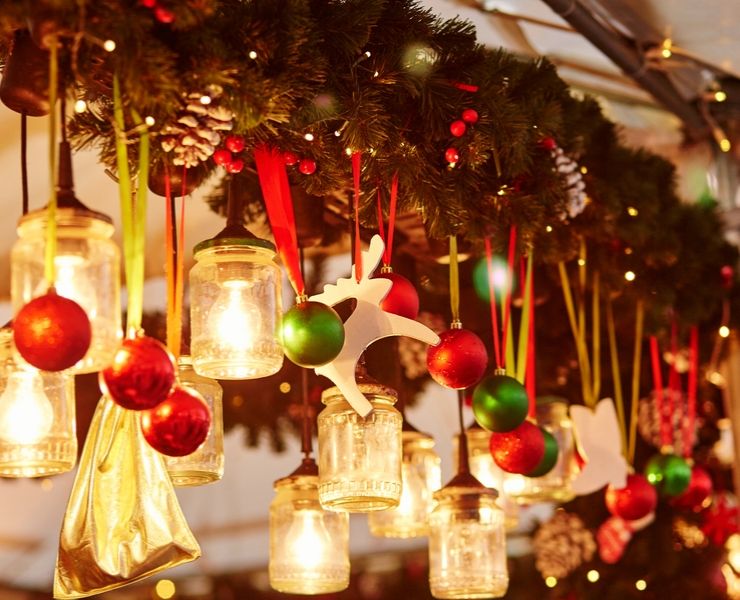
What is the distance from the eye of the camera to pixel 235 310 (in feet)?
5.38

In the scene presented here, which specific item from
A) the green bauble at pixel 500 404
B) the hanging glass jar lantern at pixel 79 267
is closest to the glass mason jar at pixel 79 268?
the hanging glass jar lantern at pixel 79 267

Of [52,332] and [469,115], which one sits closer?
[52,332]

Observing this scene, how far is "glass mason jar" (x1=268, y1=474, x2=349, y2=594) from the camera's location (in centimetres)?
199

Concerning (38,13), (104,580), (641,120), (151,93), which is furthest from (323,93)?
(641,120)

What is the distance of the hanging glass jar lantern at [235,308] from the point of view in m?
1.62

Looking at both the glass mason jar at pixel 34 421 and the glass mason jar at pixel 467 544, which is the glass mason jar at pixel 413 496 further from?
the glass mason jar at pixel 34 421

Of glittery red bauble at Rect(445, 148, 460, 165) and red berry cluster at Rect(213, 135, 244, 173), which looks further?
glittery red bauble at Rect(445, 148, 460, 165)

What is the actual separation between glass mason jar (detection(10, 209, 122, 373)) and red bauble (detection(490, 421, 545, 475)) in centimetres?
76

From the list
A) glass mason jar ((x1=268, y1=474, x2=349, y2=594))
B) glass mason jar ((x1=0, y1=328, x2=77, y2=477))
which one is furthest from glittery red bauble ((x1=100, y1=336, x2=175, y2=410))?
glass mason jar ((x1=268, y1=474, x2=349, y2=594))

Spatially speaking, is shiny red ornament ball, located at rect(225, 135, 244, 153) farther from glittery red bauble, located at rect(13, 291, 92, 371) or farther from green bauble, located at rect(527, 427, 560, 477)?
green bauble, located at rect(527, 427, 560, 477)

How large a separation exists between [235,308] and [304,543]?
525 mm

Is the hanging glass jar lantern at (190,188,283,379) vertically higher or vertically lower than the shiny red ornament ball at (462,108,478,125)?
lower

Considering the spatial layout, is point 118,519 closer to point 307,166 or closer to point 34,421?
point 34,421

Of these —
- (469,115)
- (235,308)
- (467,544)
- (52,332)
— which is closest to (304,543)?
(467,544)
